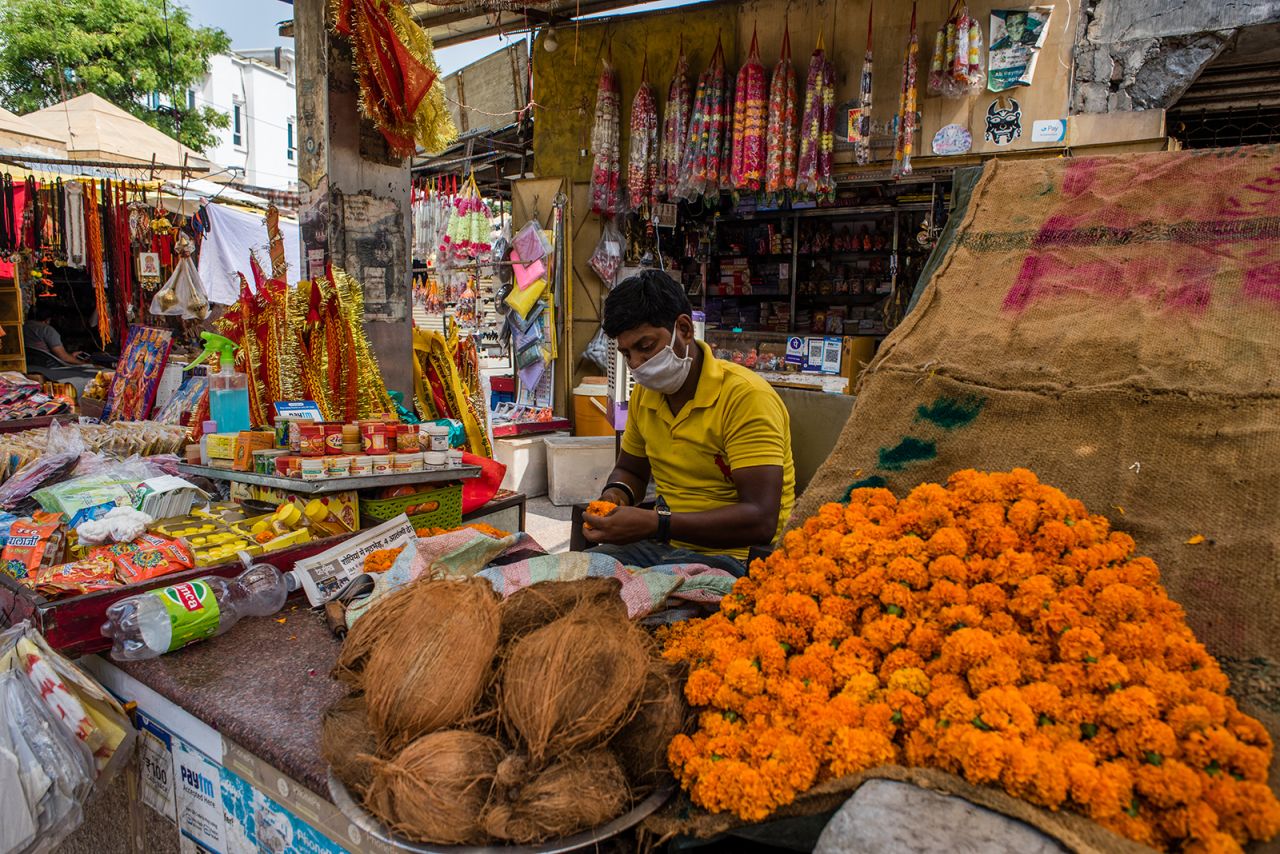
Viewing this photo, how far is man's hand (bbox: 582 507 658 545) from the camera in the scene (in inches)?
87.2

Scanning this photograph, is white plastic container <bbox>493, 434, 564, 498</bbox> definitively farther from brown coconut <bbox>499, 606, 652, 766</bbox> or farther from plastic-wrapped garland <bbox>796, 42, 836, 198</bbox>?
brown coconut <bbox>499, 606, 652, 766</bbox>

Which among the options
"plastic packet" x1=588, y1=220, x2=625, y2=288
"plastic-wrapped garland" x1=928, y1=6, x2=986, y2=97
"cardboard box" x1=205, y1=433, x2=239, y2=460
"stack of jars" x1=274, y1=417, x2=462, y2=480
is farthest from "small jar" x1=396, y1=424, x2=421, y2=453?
"plastic-wrapped garland" x1=928, y1=6, x2=986, y2=97

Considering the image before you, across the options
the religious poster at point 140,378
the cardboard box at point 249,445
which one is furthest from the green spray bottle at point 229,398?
the religious poster at point 140,378

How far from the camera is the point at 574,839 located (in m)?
1.07

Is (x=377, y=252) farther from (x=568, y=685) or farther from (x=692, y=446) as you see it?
(x=568, y=685)

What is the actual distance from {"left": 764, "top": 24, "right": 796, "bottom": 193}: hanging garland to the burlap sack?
3.49 m

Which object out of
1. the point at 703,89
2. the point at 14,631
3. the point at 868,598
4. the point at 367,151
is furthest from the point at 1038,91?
the point at 14,631

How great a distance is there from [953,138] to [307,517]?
16.7 feet

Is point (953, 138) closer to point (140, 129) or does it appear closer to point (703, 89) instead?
point (703, 89)

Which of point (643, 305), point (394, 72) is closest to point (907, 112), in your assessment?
point (394, 72)

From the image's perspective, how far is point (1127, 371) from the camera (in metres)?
1.82

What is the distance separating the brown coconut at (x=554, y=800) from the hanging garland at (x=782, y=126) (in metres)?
5.43

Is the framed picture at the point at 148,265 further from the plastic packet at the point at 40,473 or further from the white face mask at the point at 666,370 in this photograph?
the white face mask at the point at 666,370

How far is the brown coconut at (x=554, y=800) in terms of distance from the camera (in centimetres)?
105
